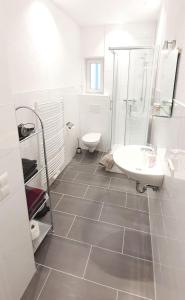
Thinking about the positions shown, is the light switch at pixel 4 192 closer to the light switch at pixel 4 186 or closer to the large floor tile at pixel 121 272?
the light switch at pixel 4 186

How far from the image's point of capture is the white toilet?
3.52 metres

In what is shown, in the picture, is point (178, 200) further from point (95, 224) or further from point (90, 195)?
point (90, 195)

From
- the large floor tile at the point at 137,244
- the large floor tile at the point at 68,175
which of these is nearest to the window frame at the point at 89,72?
the large floor tile at the point at 68,175

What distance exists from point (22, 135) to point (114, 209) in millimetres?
1464

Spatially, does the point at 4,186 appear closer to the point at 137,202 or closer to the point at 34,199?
the point at 34,199

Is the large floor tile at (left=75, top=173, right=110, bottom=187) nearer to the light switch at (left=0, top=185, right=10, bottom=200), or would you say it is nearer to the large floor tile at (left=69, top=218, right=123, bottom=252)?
the large floor tile at (left=69, top=218, right=123, bottom=252)

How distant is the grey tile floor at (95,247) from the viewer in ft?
4.78

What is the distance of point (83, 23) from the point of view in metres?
3.40

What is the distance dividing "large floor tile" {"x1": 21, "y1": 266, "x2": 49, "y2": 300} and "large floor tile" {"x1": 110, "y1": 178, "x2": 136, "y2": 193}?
1498 millimetres

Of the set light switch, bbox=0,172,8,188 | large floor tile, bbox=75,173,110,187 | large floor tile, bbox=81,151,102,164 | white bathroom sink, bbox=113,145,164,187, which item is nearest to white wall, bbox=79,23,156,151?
large floor tile, bbox=81,151,102,164

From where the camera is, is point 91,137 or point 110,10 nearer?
point 110,10

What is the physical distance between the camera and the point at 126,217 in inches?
86.7

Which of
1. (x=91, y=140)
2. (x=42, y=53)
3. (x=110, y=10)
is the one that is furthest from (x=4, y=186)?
(x=110, y=10)

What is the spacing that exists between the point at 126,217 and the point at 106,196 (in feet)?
1.53
